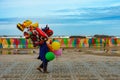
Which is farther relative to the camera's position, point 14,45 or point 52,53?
point 14,45

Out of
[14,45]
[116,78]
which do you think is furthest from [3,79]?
[14,45]

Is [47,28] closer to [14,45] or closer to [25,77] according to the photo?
[25,77]

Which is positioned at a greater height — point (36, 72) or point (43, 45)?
point (43, 45)

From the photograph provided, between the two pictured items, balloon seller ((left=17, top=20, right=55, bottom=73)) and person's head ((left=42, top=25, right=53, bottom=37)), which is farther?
person's head ((left=42, top=25, right=53, bottom=37))

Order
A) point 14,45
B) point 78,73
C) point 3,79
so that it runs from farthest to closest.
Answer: point 14,45, point 78,73, point 3,79

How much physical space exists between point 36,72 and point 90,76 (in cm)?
271

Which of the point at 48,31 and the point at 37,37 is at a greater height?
the point at 48,31

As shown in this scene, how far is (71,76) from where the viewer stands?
1697cm

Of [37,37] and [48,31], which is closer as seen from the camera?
[37,37]

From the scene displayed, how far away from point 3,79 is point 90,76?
3343mm

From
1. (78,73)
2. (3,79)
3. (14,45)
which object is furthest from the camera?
(14,45)

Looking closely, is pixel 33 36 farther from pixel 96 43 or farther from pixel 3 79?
pixel 96 43

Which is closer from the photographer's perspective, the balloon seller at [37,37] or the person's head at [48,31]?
the balloon seller at [37,37]

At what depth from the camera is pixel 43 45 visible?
1823 centimetres
